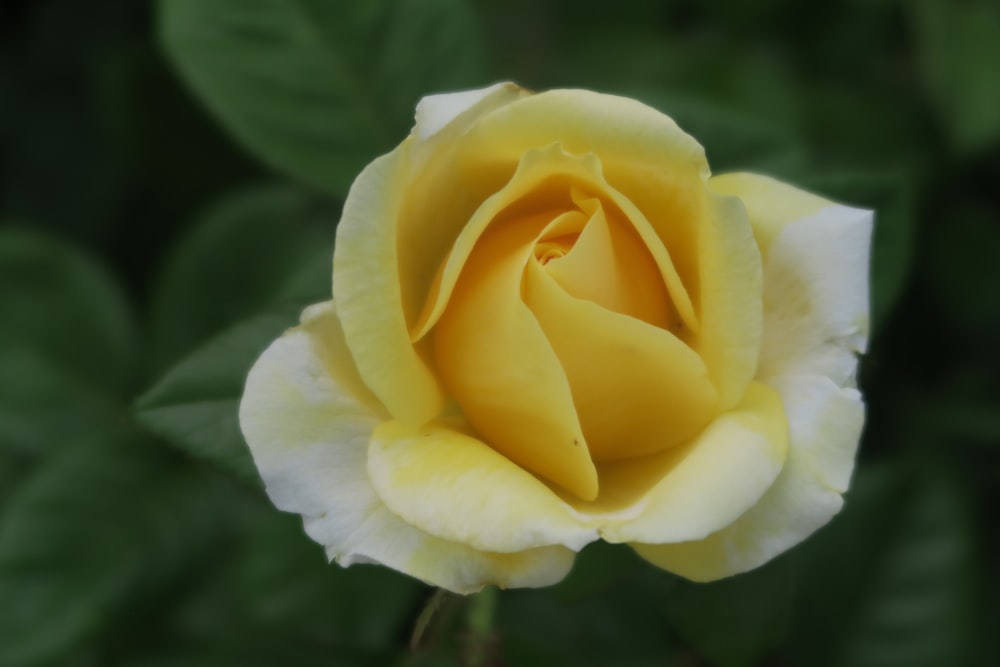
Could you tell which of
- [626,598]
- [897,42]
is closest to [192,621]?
[626,598]

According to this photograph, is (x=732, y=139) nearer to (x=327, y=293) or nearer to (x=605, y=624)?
(x=327, y=293)

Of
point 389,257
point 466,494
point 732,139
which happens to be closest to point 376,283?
point 389,257

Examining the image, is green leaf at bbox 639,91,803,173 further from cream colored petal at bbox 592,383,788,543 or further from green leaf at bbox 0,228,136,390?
green leaf at bbox 0,228,136,390

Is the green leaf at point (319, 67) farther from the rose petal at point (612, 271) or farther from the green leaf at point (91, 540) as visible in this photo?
the rose petal at point (612, 271)

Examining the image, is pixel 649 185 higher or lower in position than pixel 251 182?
higher

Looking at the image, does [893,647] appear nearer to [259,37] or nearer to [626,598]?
[626,598]

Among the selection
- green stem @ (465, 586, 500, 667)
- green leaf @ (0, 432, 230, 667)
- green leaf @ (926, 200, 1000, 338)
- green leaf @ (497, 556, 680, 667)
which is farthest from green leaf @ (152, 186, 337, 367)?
green leaf @ (926, 200, 1000, 338)

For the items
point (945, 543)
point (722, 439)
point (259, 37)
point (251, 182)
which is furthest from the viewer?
point (251, 182)
